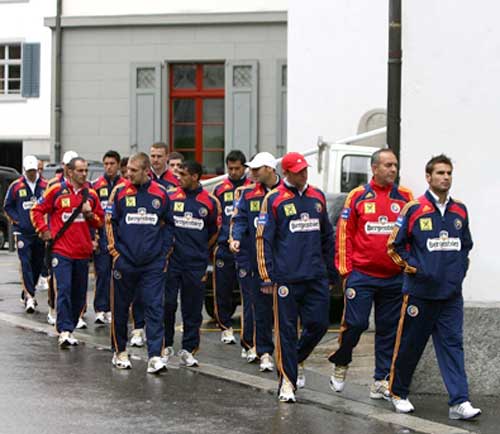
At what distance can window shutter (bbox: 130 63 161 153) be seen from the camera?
30.6 metres

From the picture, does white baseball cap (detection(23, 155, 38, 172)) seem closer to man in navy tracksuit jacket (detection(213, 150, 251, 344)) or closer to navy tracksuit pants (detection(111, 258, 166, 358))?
man in navy tracksuit jacket (detection(213, 150, 251, 344))

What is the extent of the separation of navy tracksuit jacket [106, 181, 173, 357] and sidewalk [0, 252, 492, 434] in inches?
24.1

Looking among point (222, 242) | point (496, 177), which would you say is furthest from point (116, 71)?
point (496, 177)

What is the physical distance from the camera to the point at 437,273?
8938 mm

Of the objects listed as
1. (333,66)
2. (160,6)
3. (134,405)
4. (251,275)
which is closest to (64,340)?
(251,275)

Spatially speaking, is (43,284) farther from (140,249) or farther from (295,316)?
(295,316)

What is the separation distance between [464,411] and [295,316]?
5.01ft

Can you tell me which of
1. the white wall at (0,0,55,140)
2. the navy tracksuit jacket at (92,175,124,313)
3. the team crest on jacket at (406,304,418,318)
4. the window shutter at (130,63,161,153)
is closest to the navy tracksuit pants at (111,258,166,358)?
the team crest on jacket at (406,304,418,318)

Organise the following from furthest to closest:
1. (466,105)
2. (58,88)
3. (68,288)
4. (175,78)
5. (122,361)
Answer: (58,88) < (175,78) < (68,288) < (122,361) < (466,105)

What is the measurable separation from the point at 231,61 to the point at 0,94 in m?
8.80

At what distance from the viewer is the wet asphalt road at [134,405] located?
859cm

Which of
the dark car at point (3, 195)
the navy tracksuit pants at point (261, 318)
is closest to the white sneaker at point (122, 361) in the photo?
the navy tracksuit pants at point (261, 318)

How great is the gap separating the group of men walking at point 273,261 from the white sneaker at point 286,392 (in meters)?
0.01

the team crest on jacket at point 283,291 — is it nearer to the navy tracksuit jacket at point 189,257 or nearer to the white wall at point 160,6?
the navy tracksuit jacket at point 189,257
